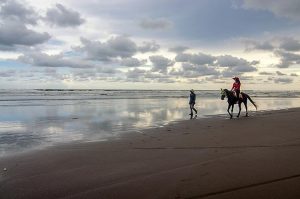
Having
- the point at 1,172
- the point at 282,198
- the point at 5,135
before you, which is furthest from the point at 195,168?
the point at 5,135

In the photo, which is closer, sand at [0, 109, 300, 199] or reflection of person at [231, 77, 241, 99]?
sand at [0, 109, 300, 199]

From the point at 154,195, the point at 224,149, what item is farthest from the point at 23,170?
the point at 224,149

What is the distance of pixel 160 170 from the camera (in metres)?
7.23

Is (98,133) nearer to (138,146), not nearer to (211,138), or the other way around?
(138,146)

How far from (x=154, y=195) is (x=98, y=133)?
905 cm

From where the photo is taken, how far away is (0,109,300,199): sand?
5.74 meters

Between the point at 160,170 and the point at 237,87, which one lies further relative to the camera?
the point at 237,87

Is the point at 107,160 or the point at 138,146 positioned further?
the point at 138,146

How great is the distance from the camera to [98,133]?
14.4m

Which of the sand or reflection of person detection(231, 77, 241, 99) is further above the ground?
reflection of person detection(231, 77, 241, 99)

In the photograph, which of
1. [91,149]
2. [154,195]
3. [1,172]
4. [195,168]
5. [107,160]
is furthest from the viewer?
[91,149]

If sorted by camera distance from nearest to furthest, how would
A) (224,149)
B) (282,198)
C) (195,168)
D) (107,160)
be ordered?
1. (282,198)
2. (195,168)
3. (107,160)
4. (224,149)

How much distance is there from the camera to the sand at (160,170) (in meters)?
5.74

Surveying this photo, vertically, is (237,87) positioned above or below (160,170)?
above
